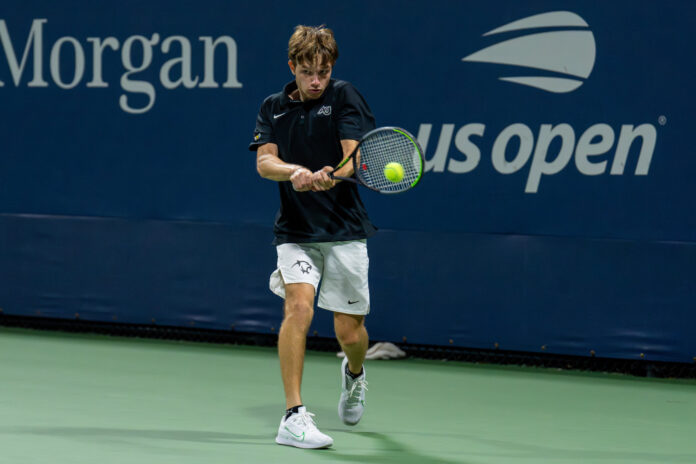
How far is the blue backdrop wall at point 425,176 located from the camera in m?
6.70

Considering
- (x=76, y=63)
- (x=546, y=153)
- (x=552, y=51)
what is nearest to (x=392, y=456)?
(x=546, y=153)

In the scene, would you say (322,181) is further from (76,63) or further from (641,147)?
(76,63)

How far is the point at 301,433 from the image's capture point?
4.60m

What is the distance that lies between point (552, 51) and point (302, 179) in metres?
2.87

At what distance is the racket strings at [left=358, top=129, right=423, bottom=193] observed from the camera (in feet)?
15.7

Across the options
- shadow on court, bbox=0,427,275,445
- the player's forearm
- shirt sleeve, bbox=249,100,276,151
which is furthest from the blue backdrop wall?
shadow on court, bbox=0,427,275,445

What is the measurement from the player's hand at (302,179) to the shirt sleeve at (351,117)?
41 centimetres

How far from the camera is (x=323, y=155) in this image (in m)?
4.93

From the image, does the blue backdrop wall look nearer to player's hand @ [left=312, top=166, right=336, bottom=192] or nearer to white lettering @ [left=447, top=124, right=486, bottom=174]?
white lettering @ [left=447, top=124, right=486, bottom=174]

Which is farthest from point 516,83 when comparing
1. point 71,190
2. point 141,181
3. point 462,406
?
point 71,190

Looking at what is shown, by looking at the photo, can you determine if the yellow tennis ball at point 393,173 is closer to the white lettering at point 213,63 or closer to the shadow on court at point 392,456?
the shadow on court at point 392,456

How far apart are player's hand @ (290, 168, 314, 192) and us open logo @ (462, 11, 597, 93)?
278cm

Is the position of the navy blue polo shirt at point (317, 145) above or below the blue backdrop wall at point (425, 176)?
below

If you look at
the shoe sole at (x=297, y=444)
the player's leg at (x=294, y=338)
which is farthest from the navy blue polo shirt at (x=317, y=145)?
the shoe sole at (x=297, y=444)
